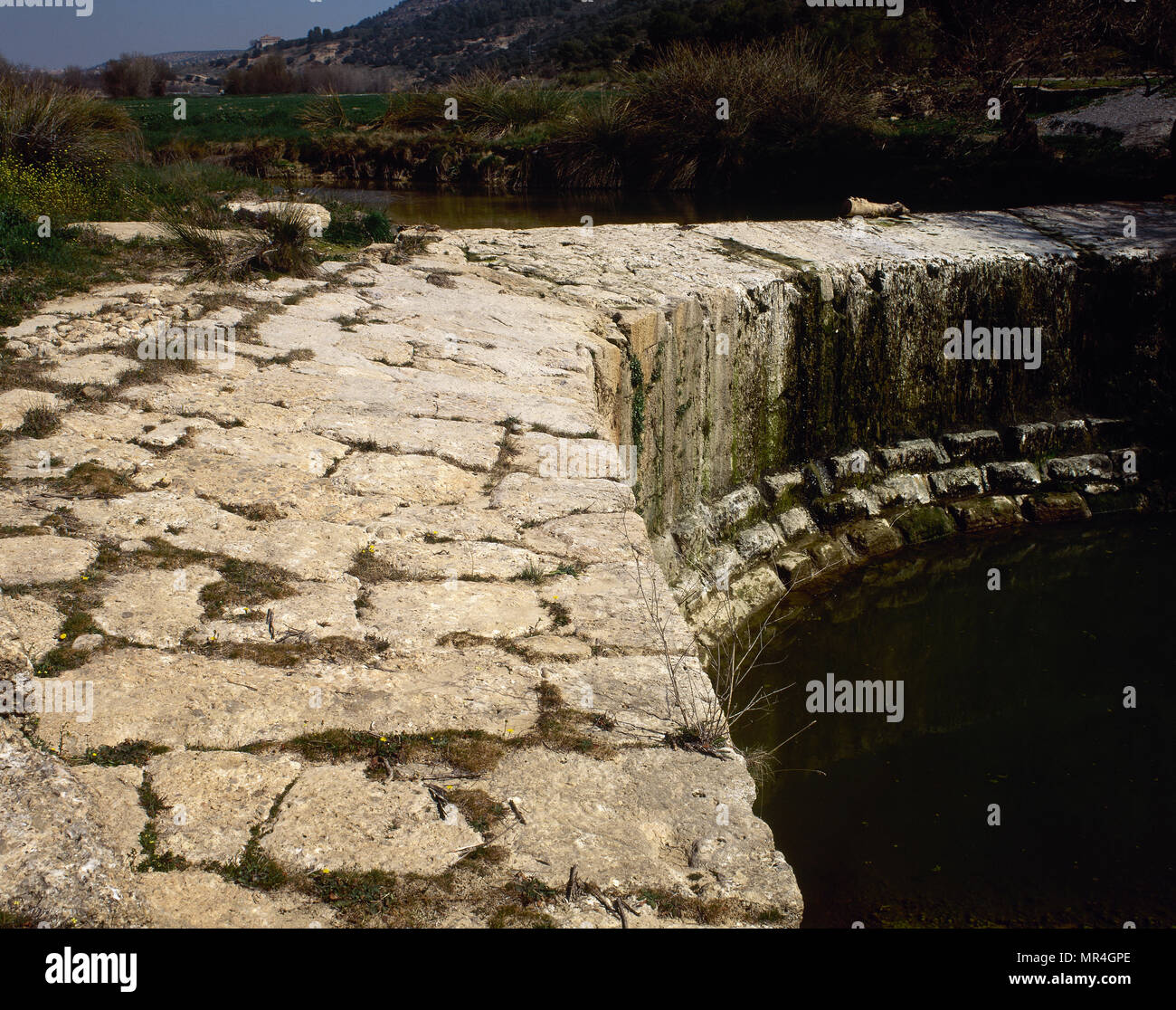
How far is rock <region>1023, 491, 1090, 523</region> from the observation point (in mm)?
7363

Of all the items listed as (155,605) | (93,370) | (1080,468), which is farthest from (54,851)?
(1080,468)

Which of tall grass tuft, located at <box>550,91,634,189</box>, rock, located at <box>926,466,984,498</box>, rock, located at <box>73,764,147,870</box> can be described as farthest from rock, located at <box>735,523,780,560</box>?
tall grass tuft, located at <box>550,91,634,189</box>

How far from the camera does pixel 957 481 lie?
7320 mm

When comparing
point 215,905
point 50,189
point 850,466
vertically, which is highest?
point 50,189

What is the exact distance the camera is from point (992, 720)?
5227 millimetres

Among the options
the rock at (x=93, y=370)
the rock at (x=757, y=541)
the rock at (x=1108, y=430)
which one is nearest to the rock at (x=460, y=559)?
the rock at (x=93, y=370)

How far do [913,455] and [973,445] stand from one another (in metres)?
0.58

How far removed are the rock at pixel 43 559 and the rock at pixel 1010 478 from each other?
6526mm

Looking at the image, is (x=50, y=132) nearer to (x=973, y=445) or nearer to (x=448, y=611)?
(x=448, y=611)

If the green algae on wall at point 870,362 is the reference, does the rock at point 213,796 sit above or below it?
below

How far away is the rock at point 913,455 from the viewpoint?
23.4 ft

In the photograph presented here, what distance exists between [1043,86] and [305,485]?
12106mm

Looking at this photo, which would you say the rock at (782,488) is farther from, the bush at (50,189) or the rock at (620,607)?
the bush at (50,189)

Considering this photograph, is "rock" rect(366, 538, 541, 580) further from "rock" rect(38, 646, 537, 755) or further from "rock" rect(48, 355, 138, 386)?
"rock" rect(48, 355, 138, 386)
